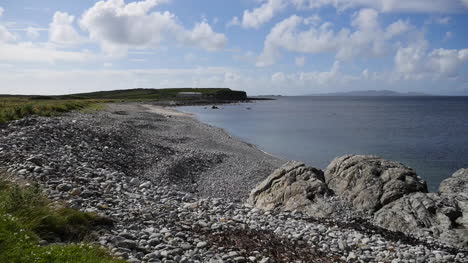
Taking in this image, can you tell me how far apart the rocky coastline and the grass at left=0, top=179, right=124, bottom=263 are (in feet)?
2.52

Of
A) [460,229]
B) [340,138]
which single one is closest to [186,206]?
[460,229]

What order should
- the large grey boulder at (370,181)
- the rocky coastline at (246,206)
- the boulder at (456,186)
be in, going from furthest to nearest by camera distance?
the boulder at (456,186) → the large grey boulder at (370,181) → the rocky coastline at (246,206)

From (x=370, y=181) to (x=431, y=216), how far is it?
3.64 metres

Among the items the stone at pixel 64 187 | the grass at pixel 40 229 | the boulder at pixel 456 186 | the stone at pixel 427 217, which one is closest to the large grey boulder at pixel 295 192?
the stone at pixel 427 217

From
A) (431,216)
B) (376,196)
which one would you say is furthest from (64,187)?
(431,216)

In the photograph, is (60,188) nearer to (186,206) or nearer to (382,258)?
(186,206)

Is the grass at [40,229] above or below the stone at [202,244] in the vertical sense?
above

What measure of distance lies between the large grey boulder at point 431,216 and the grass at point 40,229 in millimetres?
12520

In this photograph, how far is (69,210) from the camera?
10242 millimetres

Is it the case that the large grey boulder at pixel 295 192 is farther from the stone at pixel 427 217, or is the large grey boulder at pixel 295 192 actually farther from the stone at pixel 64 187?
the stone at pixel 64 187

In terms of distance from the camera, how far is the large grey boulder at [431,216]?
1434cm

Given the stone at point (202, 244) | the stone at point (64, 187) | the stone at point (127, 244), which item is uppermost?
the stone at point (64, 187)

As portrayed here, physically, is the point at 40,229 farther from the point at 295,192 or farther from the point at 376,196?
the point at 376,196

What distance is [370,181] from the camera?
60.2ft
